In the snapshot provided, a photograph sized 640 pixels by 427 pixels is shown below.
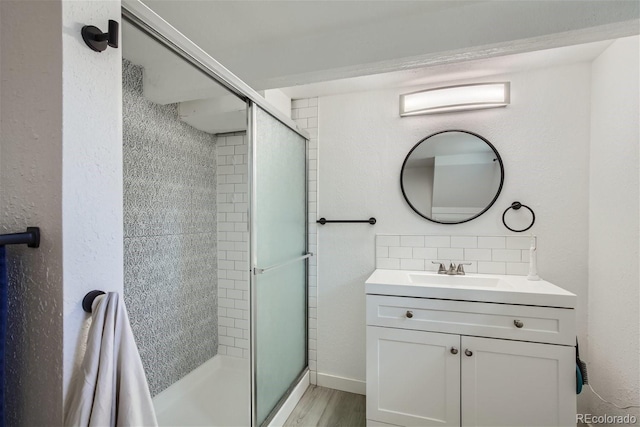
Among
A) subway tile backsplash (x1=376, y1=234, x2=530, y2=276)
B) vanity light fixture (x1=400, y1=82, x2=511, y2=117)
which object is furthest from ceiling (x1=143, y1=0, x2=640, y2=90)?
subway tile backsplash (x1=376, y1=234, x2=530, y2=276)

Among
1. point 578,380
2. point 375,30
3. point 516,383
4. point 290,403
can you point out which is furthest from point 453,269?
A: point 375,30

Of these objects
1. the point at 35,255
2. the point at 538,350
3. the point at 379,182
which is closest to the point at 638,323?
the point at 538,350

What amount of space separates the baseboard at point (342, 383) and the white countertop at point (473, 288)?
893 millimetres

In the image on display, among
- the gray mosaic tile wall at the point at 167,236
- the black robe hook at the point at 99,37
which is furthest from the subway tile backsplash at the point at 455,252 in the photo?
the black robe hook at the point at 99,37

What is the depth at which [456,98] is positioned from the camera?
2.03 m

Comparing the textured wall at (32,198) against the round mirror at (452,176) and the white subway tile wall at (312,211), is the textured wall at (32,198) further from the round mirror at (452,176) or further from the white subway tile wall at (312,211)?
the round mirror at (452,176)

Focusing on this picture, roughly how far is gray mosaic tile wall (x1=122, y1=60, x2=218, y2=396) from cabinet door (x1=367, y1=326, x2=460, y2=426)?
139 cm

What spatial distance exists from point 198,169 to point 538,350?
2.50m

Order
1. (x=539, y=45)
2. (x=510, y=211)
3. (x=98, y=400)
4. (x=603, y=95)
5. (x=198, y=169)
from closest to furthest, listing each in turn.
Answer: (x=98, y=400) → (x=539, y=45) → (x=603, y=95) → (x=510, y=211) → (x=198, y=169)

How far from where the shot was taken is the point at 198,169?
2.37m

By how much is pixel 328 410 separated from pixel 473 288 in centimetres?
129

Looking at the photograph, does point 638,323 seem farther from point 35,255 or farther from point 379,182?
point 35,255

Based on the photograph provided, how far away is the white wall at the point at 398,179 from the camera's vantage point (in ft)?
6.17

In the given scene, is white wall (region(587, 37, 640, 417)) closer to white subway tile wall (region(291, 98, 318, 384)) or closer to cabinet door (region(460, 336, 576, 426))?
cabinet door (region(460, 336, 576, 426))
